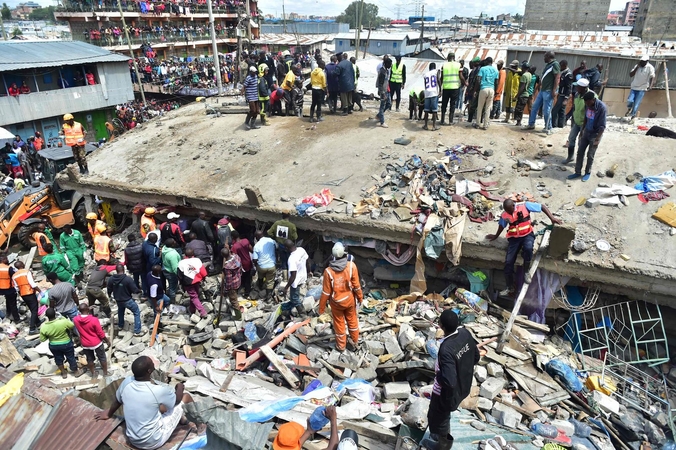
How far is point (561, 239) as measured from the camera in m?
6.66

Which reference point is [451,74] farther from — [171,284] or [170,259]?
[171,284]

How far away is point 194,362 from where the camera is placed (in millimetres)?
6625

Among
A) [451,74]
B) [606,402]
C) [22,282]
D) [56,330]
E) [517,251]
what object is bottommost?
[606,402]

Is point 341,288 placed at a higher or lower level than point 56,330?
higher

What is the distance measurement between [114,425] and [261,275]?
3.94 meters

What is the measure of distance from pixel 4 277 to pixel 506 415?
8.29 meters

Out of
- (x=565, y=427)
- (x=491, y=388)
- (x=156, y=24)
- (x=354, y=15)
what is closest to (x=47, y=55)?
(x=156, y=24)

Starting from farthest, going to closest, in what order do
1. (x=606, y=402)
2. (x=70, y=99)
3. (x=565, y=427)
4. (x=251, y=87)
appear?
1. (x=70, y=99)
2. (x=251, y=87)
3. (x=606, y=402)
4. (x=565, y=427)

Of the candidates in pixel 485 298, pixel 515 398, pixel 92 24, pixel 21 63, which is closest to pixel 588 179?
pixel 485 298

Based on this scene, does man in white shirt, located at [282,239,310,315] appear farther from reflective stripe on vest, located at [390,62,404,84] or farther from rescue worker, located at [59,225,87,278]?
reflective stripe on vest, located at [390,62,404,84]

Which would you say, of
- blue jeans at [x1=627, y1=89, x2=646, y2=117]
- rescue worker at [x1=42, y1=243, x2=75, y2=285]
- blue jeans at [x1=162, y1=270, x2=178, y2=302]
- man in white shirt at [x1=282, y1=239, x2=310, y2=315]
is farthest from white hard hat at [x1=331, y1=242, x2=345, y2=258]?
blue jeans at [x1=627, y1=89, x2=646, y2=117]

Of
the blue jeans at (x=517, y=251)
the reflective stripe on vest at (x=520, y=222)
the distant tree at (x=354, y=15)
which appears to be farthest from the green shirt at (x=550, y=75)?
the distant tree at (x=354, y=15)

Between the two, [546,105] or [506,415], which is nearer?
[506,415]

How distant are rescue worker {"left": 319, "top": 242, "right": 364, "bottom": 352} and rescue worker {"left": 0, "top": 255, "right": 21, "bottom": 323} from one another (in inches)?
228
